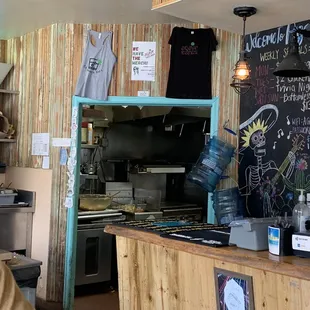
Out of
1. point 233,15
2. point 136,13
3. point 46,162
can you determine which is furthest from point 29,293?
point 233,15

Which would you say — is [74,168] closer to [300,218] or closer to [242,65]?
[242,65]

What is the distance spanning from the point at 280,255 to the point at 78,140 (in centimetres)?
277

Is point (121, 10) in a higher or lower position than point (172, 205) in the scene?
higher

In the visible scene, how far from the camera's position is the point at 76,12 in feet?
14.6

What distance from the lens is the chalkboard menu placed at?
3.91 m

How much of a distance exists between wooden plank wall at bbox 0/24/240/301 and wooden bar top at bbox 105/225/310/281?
67.3 inches

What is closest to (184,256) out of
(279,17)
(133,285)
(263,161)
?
(133,285)

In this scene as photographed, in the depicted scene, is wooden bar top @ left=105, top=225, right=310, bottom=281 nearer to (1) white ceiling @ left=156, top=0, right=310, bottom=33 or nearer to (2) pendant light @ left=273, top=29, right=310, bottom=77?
(2) pendant light @ left=273, top=29, right=310, bottom=77

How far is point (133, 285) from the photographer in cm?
329

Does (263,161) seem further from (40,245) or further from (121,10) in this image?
(40,245)

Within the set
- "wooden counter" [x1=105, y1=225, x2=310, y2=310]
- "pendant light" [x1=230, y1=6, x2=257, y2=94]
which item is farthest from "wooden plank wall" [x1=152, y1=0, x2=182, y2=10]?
"wooden counter" [x1=105, y1=225, x2=310, y2=310]

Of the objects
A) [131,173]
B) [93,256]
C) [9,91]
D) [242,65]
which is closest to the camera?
[242,65]

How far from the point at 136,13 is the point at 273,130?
155 centimetres

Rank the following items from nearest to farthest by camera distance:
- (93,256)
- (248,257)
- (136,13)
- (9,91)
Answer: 1. (248,257)
2. (136,13)
3. (9,91)
4. (93,256)
